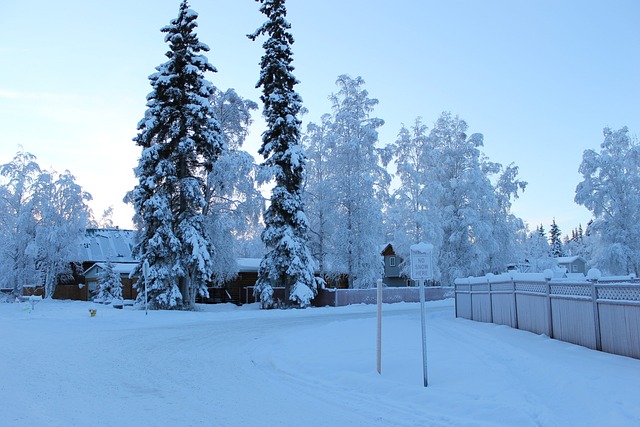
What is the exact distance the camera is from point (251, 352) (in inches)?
527

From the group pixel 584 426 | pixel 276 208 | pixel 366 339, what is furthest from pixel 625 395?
pixel 276 208

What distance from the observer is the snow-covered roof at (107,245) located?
5403 cm

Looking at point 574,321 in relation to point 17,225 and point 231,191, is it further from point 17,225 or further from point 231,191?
point 17,225

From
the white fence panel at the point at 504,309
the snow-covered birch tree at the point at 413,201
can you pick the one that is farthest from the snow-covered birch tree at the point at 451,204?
the white fence panel at the point at 504,309

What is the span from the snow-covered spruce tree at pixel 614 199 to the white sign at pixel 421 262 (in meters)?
35.5

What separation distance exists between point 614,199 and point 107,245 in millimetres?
48251

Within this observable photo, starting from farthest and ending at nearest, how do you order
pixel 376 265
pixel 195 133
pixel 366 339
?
pixel 376 265 < pixel 195 133 < pixel 366 339

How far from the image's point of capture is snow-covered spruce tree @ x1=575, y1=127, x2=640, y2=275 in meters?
39.2

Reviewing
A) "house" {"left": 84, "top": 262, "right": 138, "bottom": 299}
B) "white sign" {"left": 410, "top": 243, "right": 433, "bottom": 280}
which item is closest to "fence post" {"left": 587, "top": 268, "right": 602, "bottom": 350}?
"white sign" {"left": 410, "top": 243, "right": 433, "bottom": 280}

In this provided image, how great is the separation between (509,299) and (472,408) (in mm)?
10019

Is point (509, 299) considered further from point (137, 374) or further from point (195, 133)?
point (195, 133)

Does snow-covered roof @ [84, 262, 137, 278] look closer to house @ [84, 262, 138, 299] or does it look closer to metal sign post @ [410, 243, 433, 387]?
house @ [84, 262, 138, 299]

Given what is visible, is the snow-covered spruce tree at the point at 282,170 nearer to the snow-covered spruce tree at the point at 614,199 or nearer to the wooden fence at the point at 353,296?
the wooden fence at the point at 353,296

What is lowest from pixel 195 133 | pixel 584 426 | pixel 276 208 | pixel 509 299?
pixel 584 426
